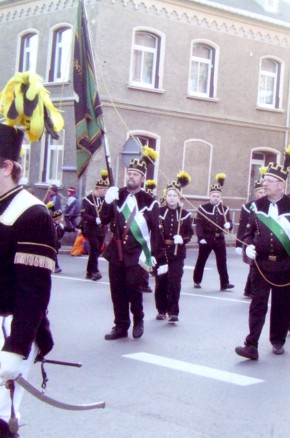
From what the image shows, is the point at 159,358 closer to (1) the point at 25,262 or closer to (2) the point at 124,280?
(2) the point at 124,280

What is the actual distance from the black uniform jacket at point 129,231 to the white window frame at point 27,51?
19.6 metres

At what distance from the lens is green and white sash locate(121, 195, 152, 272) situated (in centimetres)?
945

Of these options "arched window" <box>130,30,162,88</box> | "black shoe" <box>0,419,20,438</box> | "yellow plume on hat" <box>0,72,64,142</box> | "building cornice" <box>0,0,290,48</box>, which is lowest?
"black shoe" <box>0,419,20,438</box>

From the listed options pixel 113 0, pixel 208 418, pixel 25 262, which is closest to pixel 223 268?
pixel 208 418

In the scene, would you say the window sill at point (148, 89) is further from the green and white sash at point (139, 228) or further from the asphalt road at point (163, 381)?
the green and white sash at point (139, 228)

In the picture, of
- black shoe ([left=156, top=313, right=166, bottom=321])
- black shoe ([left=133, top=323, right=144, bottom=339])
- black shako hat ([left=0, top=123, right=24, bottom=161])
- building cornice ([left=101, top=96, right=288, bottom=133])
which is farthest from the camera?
building cornice ([left=101, top=96, right=288, bottom=133])

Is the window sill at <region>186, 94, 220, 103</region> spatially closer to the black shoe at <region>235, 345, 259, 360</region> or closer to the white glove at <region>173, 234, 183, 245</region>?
the white glove at <region>173, 234, 183, 245</region>

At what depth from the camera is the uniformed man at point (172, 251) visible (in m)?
10.8

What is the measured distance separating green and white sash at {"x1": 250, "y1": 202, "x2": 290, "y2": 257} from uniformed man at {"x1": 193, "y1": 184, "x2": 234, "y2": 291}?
593cm

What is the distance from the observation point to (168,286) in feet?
35.9

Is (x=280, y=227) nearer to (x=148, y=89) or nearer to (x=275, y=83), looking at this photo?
(x=148, y=89)

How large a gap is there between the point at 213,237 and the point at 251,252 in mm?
6290

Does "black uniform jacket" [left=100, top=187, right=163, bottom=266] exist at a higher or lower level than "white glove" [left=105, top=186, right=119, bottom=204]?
lower

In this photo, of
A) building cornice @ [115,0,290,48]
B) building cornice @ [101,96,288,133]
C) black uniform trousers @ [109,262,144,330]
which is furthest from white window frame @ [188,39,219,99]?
black uniform trousers @ [109,262,144,330]
